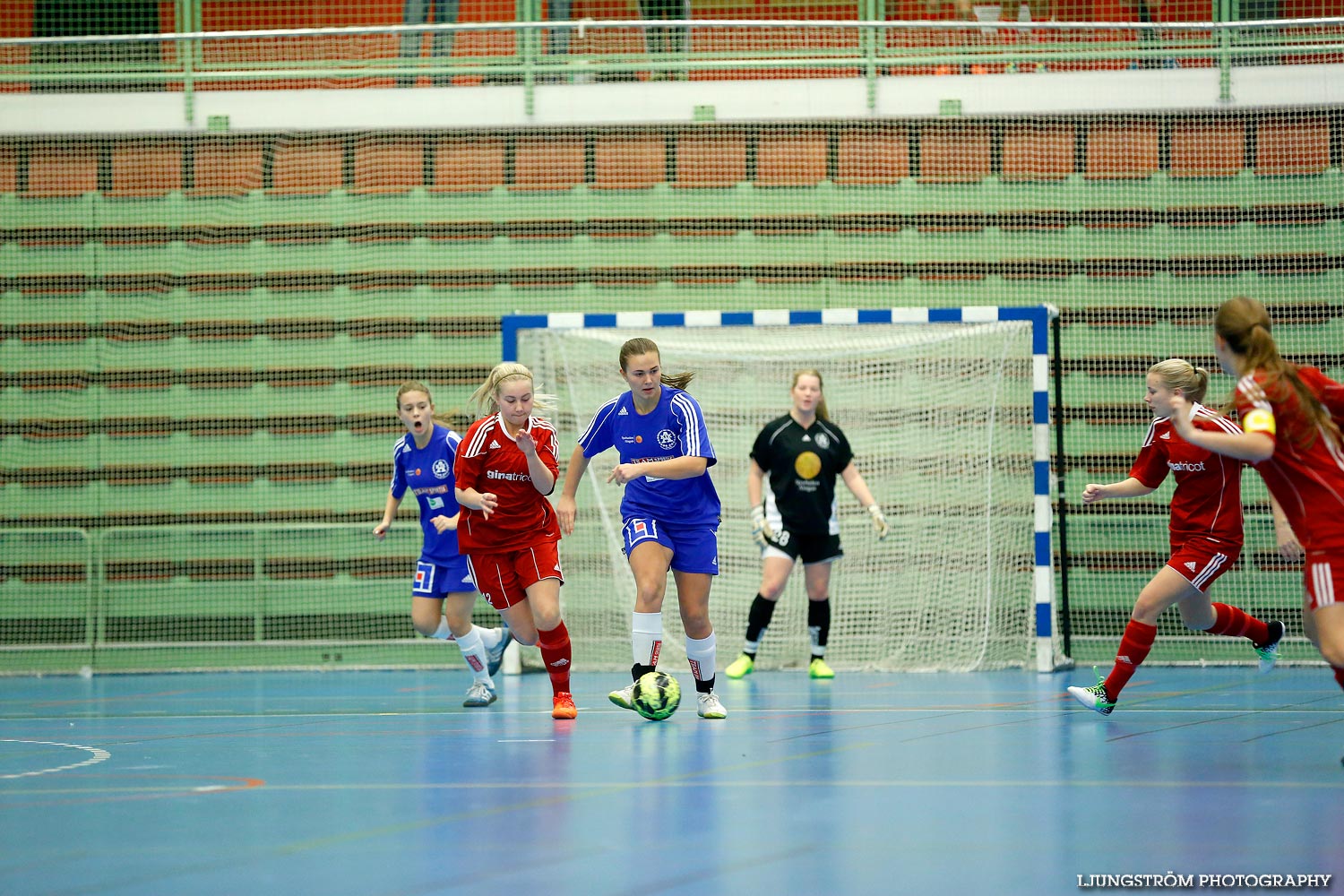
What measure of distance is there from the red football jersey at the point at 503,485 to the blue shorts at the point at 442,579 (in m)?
1.11

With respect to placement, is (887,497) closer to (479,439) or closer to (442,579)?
(442,579)

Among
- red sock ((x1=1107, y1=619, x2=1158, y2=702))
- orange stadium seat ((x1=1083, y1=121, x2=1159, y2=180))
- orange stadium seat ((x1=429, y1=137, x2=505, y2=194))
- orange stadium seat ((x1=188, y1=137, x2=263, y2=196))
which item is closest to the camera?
red sock ((x1=1107, y1=619, x2=1158, y2=702))

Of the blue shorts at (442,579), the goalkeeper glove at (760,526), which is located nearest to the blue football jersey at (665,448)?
the blue shorts at (442,579)

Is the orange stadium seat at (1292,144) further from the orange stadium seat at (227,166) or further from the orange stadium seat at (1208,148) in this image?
the orange stadium seat at (227,166)

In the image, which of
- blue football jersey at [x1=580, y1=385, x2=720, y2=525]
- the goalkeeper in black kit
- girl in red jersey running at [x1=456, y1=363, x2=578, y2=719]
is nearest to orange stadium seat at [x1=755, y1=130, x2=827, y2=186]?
the goalkeeper in black kit

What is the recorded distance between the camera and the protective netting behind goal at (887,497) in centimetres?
1034

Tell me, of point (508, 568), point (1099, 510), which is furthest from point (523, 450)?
point (1099, 510)

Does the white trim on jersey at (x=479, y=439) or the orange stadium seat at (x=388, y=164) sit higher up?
the orange stadium seat at (x=388, y=164)

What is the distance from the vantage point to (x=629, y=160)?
1213 cm

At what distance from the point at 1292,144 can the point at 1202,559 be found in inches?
249

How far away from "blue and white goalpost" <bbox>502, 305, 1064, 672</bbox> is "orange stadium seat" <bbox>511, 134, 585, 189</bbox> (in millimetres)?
2064

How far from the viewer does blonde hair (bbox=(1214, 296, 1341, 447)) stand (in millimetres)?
4707

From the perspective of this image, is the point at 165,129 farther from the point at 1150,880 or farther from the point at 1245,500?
the point at 1150,880

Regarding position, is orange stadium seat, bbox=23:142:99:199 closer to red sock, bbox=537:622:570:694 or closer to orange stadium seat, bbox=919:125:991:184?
orange stadium seat, bbox=919:125:991:184
